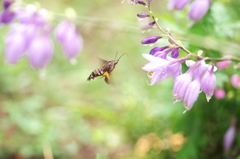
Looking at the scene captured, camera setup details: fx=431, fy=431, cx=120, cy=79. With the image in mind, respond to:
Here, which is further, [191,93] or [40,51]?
[40,51]

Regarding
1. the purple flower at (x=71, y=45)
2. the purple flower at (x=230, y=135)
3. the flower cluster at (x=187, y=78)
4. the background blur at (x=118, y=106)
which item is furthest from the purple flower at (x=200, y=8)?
the purple flower at (x=230, y=135)

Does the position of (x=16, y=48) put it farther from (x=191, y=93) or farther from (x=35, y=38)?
(x=191, y=93)

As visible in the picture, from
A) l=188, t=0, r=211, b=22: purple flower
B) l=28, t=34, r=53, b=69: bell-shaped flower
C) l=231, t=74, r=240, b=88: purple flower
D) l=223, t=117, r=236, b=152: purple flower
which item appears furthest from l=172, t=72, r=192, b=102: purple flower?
l=223, t=117, r=236, b=152: purple flower

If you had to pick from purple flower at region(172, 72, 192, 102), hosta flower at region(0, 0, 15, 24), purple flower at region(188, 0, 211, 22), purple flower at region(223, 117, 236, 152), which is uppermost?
hosta flower at region(0, 0, 15, 24)

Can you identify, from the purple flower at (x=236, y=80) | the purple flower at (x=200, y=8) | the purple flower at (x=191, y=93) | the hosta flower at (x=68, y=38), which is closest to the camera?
the purple flower at (x=191, y=93)

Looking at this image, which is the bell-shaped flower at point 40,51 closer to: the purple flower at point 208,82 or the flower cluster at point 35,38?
the flower cluster at point 35,38

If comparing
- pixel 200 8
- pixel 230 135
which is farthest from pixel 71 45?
pixel 230 135

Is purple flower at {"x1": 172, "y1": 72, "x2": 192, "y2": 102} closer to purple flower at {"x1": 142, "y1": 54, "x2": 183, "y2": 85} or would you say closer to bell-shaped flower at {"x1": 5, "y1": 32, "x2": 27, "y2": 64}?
purple flower at {"x1": 142, "y1": 54, "x2": 183, "y2": 85}
